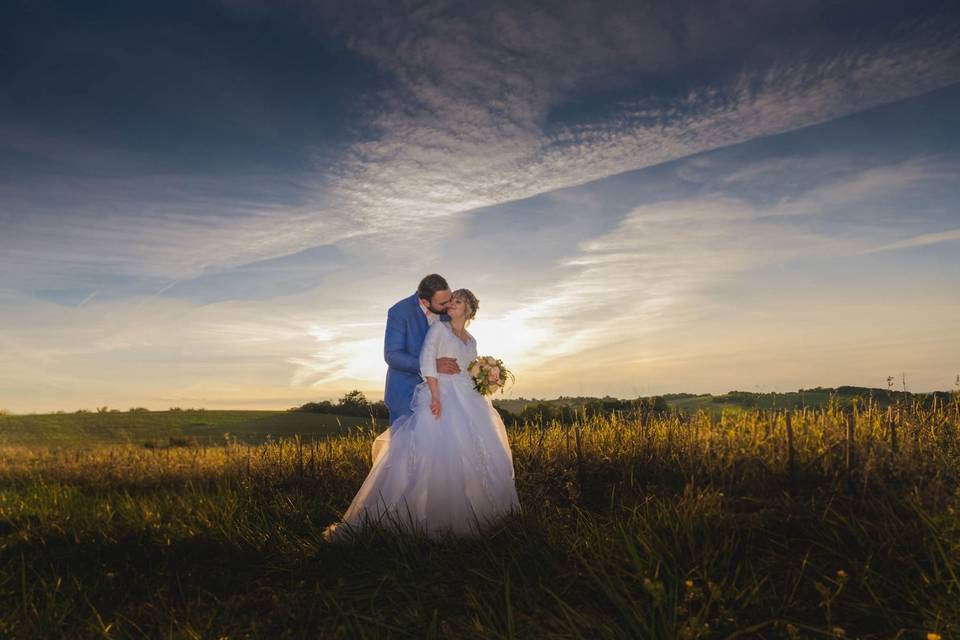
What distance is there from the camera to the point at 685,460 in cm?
909

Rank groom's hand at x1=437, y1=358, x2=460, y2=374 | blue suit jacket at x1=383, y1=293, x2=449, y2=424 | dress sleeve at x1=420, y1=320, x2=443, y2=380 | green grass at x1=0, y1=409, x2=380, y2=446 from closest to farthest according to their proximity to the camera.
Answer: dress sleeve at x1=420, y1=320, x2=443, y2=380, groom's hand at x1=437, y1=358, x2=460, y2=374, blue suit jacket at x1=383, y1=293, x2=449, y2=424, green grass at x1=0, y1=409, x2=380, y2=446

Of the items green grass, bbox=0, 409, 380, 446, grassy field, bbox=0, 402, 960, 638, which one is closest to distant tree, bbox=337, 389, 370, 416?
green grass, bbox=0, 409, 380, 446

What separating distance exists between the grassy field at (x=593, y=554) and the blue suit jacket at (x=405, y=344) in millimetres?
1422

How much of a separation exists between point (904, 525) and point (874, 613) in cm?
104

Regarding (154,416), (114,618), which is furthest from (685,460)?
(154,416)

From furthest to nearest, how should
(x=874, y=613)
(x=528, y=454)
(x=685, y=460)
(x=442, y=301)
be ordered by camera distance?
(x=528, y=454) < (x=685, y=460) < (x=442, y=301) < (x=874, y=613)

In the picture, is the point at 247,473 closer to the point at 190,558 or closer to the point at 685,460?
the point at 190,558

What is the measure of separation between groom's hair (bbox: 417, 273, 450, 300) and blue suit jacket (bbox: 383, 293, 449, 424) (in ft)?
0.87

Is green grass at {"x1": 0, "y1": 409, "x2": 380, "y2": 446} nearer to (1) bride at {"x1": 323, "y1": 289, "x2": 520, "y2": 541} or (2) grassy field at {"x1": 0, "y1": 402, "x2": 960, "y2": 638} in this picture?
(2) grassy field at {"x1": 0, "y1": 402, "x2": 960, "y2": 638}

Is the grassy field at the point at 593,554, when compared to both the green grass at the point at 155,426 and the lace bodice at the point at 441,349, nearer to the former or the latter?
the lace bodice at the point at 441,349

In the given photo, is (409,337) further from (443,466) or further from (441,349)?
(443,466)

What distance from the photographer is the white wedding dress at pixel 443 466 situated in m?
6.88

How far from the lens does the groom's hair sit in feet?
22.7

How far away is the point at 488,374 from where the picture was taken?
22.6 ft
